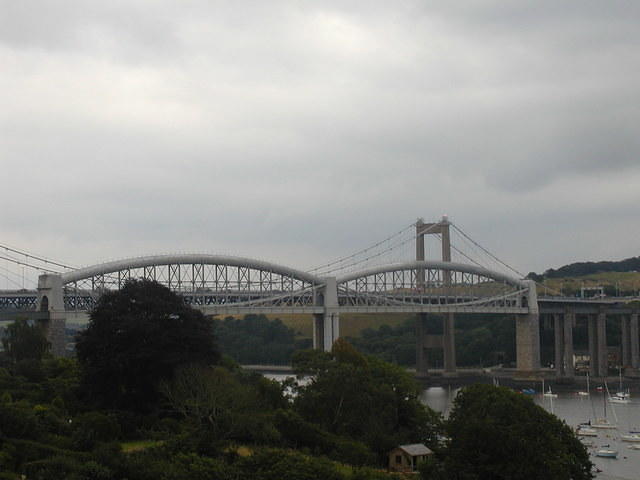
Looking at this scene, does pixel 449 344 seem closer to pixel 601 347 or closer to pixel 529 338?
pixel 529 338

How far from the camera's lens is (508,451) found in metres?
37.7

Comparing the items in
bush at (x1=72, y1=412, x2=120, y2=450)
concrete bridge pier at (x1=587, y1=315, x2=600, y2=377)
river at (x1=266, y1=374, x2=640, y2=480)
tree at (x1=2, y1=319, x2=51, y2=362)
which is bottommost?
river at (x1=266, y1=374, x2=640, y2=480)

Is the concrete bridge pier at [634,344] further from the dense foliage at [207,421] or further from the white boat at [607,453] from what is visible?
the dense foliage at [207,421]

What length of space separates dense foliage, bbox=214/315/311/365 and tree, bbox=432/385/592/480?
12073 cm

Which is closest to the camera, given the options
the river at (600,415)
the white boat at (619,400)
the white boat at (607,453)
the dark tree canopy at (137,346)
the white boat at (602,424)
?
the dark tree canopy at (137,346)

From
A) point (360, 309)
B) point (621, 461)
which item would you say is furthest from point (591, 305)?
point (621, 461)

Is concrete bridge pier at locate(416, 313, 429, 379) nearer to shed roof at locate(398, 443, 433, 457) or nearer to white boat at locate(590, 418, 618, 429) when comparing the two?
white boat at locate(590, 418, 618, 429)

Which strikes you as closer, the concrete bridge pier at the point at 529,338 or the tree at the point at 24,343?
the tree at the point at 24,343

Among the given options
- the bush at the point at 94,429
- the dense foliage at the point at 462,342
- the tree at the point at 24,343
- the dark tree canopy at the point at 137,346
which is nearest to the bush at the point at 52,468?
the bush at the point at 94,429

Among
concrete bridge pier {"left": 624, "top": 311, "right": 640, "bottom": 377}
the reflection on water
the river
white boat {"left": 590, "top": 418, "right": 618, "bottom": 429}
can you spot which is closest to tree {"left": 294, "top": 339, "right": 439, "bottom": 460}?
the river

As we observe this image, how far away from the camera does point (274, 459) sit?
1396 inches

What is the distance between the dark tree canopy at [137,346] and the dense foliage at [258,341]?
111 m

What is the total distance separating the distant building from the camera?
4484cm

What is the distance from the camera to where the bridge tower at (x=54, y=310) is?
92500 mm
